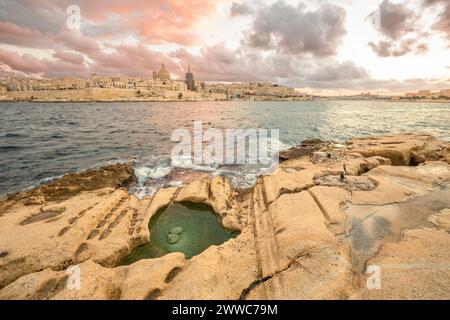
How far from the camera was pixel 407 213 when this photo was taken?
6.27m

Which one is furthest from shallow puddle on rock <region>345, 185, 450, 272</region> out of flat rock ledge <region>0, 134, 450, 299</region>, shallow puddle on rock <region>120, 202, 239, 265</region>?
shallow puddle on rock <region>120, 202, 239, 265</region>

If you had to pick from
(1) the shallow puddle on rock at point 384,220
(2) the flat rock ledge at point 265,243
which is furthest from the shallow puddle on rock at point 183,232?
(1) the shallow puddle on rock at point 384,220

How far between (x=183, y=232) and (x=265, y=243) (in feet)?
8.96

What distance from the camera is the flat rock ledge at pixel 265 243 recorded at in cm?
427

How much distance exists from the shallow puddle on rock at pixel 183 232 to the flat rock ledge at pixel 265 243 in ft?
0.94

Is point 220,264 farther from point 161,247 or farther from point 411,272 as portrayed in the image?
point 411,272

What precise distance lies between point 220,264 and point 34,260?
4339mm

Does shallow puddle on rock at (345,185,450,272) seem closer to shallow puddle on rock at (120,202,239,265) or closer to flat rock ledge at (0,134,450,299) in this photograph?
flat rock ledge at (0,134,450,299)

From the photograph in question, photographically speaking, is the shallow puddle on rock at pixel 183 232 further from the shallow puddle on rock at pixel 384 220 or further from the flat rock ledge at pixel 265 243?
the shallow puddle on rock at pixel 384 220

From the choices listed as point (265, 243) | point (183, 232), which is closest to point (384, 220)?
point (265, 243)

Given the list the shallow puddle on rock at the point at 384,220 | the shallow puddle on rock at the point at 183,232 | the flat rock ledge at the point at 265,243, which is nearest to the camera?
the flat rock ledge at the point at 265,243

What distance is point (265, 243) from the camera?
5.70 m

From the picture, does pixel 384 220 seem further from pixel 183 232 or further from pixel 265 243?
pixel 183 232

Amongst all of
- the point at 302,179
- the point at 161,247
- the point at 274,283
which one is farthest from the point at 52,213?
the point at 302,179
